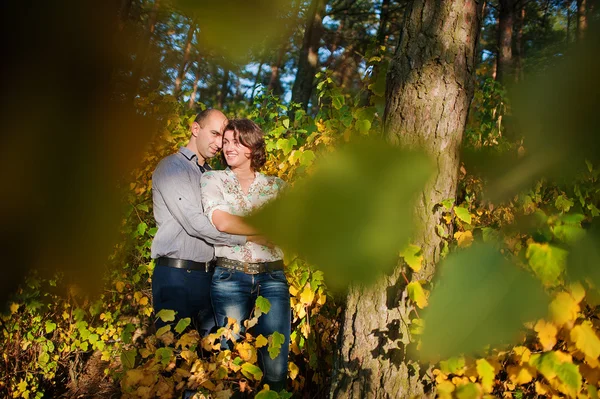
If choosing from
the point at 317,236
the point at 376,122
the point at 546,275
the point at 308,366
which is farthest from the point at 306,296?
the point at 317,236

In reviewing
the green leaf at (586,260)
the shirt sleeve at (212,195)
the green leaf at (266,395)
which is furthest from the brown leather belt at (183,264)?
the green leaf at (586,260)

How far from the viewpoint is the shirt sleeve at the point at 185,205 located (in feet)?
6.65

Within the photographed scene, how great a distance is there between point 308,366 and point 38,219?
2457mm

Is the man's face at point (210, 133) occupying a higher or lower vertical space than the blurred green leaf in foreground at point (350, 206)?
higher

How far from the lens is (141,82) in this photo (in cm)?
41

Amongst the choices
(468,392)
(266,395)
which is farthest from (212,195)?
(468,392)

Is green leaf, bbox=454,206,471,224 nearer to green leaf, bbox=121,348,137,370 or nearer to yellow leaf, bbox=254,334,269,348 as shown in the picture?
yellow leaf, bbox=254,334,269,348

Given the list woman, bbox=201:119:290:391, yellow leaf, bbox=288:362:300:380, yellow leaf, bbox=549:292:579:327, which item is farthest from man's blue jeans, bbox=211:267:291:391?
yellow leaf, bbox=549:292:579:327

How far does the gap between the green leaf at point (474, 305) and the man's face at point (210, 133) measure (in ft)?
6.78

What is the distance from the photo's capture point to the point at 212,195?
2.09 metres

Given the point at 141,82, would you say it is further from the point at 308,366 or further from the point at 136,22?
the point at 308,366

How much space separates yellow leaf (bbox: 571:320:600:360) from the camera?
0.95m

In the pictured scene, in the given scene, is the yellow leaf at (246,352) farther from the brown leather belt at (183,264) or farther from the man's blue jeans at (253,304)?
the brown leather belt at (183,264)

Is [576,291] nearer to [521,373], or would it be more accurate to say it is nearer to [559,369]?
[559,369]
